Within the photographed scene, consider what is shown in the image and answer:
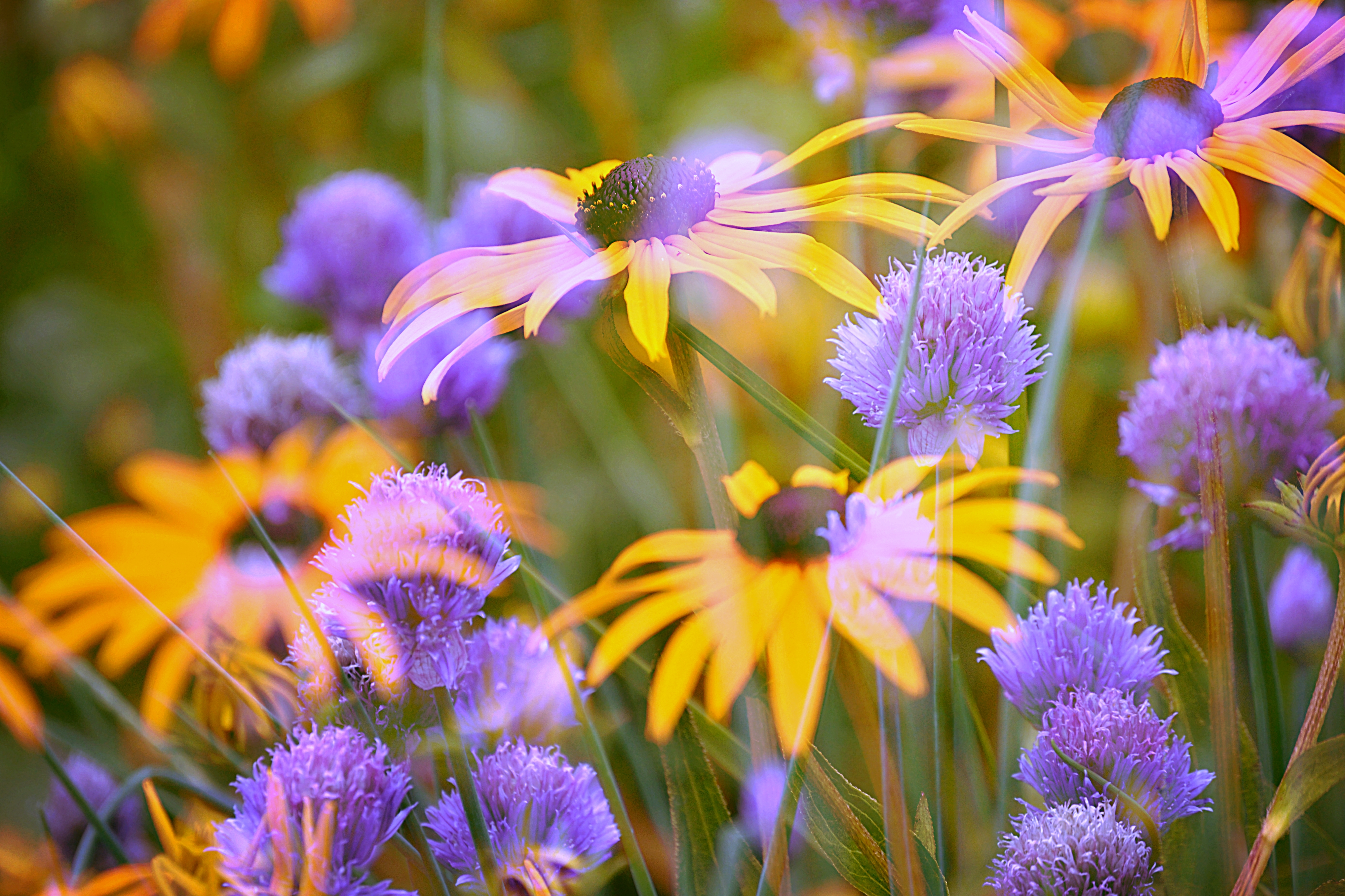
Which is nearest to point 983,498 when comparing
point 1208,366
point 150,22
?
point 1208,366

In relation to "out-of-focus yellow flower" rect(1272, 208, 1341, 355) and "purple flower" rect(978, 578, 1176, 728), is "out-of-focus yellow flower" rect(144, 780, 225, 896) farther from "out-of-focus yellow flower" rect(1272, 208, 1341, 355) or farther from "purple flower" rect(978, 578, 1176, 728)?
"out-of-focus yellow flower" rect(1272, 208, 1341, 355)

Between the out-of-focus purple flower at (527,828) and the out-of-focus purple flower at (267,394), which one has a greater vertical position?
the out-of-focus purple flower at (267,394)

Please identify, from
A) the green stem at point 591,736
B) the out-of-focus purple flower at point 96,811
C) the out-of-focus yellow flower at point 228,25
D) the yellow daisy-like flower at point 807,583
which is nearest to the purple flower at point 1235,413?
the yellow daisy-like flower at point 807,583

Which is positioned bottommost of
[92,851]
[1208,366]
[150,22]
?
[92,851]

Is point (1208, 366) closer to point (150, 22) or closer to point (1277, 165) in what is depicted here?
point (1277, 165)

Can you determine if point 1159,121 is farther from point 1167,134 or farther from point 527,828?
point 527,828

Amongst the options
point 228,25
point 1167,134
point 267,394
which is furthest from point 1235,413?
point 228,25

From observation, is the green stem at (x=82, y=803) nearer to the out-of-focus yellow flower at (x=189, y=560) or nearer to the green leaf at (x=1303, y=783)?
the out-of-focus yellow flower at (x=189, y=560)
